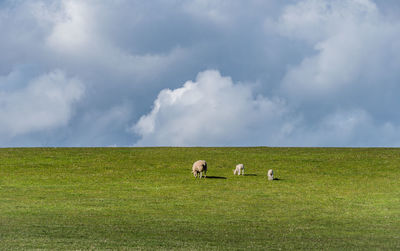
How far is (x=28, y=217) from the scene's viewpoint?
2706 cm

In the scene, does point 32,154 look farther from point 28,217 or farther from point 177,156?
point 28,217

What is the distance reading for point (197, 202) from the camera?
110 ft

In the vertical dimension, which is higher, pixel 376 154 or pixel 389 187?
pixel 376 154

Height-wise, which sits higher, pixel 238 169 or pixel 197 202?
pixel 238 169

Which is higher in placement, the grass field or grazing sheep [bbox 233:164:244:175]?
grazing sheep [bbox 233:164:244:175]

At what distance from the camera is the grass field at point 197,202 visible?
68.9 feet

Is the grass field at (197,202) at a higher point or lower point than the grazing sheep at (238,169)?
lower

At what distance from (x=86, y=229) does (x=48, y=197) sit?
47.1 feet

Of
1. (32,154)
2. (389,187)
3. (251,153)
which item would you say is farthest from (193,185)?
(32,154)

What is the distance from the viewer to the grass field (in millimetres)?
21000

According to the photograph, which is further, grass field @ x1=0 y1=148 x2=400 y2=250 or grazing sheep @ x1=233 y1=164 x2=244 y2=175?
grazing sheep @ x1=233 y1=164 x2=244 y2=175

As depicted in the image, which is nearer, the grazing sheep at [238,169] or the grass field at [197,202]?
the grass field at [197,202]

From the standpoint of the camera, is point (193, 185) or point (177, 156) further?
point (177, 156)

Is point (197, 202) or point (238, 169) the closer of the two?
point (197, 202)
